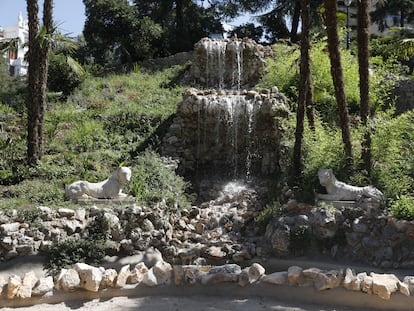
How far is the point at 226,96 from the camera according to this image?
13.5 meters

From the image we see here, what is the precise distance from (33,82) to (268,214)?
20.9 feet

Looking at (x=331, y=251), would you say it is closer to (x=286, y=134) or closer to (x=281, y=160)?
(x=281, y=160)

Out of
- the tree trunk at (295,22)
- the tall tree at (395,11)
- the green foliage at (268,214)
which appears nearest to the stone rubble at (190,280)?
the green foliage at (268,214)

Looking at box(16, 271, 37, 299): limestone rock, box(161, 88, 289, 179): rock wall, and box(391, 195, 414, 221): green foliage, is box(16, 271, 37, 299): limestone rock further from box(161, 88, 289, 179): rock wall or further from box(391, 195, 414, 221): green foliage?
box(161, 88, 289, 179): rock wall

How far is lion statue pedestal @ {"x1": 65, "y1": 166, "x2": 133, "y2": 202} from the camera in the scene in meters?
8.80

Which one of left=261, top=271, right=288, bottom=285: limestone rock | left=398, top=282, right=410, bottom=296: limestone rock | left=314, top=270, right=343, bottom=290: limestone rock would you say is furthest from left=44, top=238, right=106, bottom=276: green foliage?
left=398, top=282, right=410, bottom=296: limestone rock

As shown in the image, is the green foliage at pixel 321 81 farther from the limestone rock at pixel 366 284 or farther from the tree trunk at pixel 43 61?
the limestone rock at pixel 366 284

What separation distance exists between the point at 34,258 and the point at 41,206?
1149mm

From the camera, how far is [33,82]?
35.7 ft

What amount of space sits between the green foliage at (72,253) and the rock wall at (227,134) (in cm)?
521

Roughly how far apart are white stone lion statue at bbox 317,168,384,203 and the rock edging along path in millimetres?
3328

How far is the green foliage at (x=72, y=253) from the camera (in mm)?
7410

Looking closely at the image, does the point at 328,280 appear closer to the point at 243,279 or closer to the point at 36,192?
the point at 243,279

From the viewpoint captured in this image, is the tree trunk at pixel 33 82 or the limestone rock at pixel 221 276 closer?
the limestone rock at pixel 221 276
